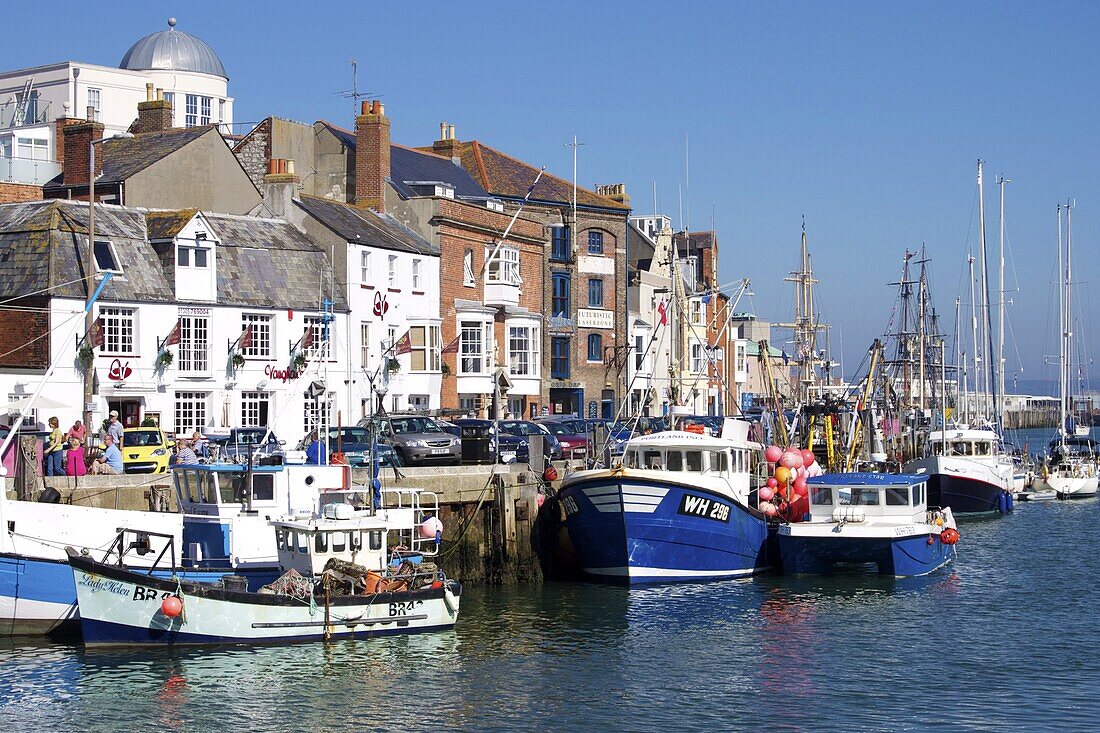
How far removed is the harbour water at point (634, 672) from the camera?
82.0ft

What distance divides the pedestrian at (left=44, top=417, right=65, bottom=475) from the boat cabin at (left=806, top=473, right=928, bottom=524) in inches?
766

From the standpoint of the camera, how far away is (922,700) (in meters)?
26.4

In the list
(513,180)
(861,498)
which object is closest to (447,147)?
(513,180)

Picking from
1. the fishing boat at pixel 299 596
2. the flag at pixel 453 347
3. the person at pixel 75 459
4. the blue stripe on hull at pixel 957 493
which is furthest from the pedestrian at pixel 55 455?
the blue stripe on hull at pixel 957 493

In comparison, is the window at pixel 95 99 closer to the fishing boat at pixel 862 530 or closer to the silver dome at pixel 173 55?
the silver dome at pixel 173 55

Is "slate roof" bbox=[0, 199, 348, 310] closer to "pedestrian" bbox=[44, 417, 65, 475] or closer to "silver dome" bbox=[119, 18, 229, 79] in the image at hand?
"pedestrian" bbox=[44, 417, 65, 475]

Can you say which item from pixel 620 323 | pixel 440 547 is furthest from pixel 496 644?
pixel 620 323

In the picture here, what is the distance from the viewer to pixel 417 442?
44938mm

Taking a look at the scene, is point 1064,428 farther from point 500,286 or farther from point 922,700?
point 922,700

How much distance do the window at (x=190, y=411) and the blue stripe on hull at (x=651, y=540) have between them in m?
17.2

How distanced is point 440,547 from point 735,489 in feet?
28.0

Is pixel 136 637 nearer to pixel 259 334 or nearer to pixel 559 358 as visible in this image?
pixel 259 334

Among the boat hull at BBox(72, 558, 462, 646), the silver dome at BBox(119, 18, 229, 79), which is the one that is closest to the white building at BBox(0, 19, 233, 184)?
the silver dome at BBox(119, 18, 229, 79)

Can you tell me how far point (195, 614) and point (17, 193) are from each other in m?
35.1
